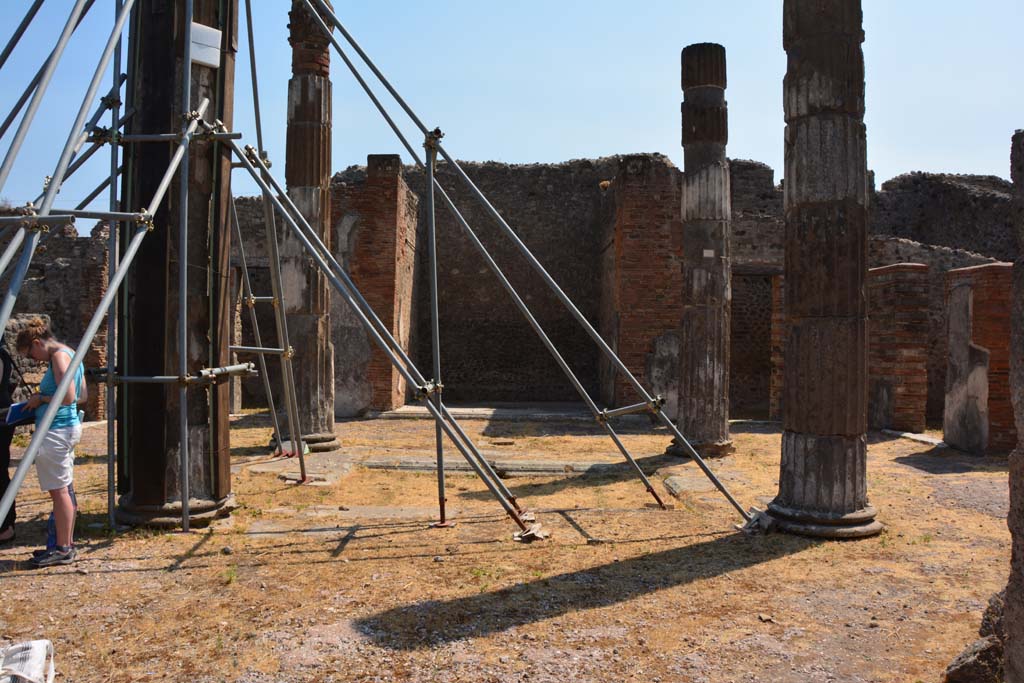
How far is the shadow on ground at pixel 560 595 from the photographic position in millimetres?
3659

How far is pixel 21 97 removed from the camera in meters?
5.10

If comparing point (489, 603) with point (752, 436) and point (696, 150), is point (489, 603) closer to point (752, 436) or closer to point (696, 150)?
point (696, 150)

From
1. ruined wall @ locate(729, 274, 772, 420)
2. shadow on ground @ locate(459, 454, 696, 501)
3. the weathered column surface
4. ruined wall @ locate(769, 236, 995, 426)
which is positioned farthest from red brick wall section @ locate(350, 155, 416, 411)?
the weathered column surface

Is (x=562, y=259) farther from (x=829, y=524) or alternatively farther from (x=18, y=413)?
(x=18, y=413)

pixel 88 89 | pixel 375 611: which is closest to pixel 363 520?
pixel 375 611

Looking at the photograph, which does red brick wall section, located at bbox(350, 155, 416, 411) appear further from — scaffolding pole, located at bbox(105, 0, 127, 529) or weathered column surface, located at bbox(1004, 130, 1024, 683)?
weathered column surface, located at bbox(1004, 130, 1024, 683)

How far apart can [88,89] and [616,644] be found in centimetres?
418

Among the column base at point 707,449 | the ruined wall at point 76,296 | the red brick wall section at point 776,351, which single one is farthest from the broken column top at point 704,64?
the ruined wall at point 76,296

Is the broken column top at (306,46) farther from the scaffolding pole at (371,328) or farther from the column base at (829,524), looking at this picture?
the column base at (829,524)

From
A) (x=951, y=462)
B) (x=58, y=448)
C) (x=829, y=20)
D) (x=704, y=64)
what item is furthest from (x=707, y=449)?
(x=58, y=448)

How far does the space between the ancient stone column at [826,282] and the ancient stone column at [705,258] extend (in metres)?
3.54

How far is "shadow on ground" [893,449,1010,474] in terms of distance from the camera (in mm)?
8695

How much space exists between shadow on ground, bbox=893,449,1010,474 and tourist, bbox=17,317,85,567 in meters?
8.19

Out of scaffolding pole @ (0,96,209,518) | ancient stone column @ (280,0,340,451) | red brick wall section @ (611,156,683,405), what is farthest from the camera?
red brick wall section @ (611,156,683,405)
